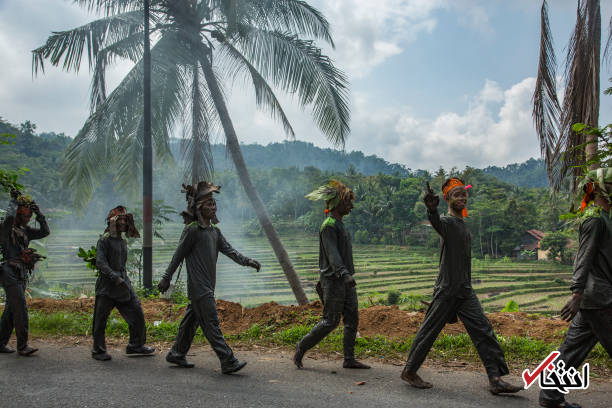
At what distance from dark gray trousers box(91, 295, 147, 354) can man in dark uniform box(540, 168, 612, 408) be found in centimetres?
427

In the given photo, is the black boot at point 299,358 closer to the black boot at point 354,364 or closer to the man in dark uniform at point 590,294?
the black boot at point 354,364

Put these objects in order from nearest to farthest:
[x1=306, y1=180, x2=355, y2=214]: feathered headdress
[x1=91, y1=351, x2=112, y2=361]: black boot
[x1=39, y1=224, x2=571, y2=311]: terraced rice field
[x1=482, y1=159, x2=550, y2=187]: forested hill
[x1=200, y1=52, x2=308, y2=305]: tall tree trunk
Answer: [x1=306, y1=180, x2=355, y2=214]: feathered headdress
[x1=91, y1=351, x2=112, y2=361]: black boot
[x1=200, y1=52, x2=308, y2=305]: tall tree trunk
[x1=39, y1=224, x2=571, y2=311]: terraced rice field
[x1=482, y1=159, x2=550, y2=187]: forested hill

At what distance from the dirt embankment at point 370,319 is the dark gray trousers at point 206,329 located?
1.57 meters

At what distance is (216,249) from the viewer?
515cm

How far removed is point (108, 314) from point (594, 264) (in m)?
5.04

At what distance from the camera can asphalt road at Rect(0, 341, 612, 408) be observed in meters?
3.85

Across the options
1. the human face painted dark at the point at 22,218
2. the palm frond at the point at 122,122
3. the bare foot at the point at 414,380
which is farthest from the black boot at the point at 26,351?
the palm frond at the point at 122,122

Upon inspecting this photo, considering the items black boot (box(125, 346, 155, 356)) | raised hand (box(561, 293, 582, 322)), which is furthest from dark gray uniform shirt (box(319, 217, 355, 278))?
black boot (box(125, 346, 155, 356))

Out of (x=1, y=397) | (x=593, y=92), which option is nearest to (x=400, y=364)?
(x=1, y=397)

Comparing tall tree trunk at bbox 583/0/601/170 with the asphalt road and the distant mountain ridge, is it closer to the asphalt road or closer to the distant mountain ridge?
the asphalt road

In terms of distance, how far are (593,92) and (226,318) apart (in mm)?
6219

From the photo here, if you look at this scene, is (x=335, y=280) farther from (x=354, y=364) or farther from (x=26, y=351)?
(x=26, y=351)

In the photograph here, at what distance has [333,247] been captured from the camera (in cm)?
472

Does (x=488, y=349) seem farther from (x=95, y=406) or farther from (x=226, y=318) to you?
(x=226, y=318)
